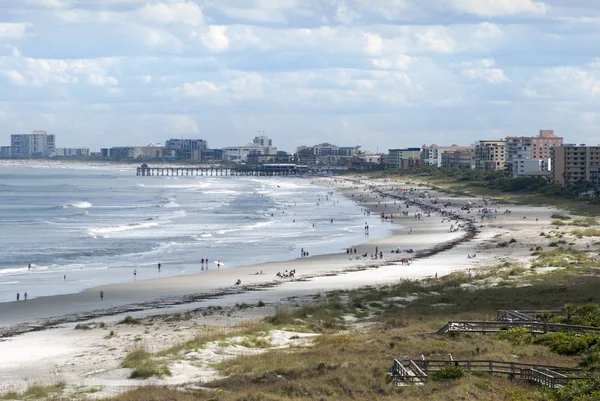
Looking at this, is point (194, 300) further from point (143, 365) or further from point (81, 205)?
point (81, 205)

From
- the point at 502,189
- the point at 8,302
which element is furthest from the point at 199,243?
the point at 502,189

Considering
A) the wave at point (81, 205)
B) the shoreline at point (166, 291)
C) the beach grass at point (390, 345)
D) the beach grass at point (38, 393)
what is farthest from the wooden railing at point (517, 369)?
the wave at point (81, 205)

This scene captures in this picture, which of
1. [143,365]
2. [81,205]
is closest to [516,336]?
[143,365]

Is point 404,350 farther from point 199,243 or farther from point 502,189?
point 502,189

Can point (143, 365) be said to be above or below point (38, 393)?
above

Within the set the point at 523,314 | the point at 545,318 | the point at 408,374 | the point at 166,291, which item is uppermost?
the point at 545,318

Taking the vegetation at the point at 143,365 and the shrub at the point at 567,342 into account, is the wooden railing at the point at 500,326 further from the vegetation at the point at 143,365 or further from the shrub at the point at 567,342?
the vegetation at the point at 143,365
